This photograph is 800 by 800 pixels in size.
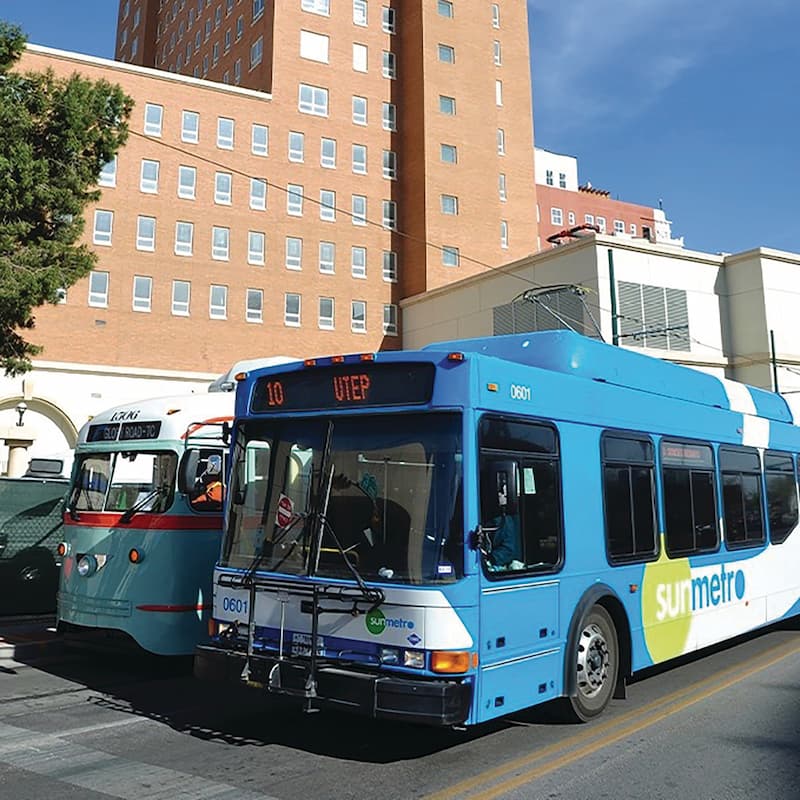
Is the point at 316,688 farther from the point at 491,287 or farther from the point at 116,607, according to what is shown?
the point at 491,287

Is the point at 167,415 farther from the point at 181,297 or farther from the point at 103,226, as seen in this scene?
the point at 103,226

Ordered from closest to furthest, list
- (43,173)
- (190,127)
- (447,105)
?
(43,173)
(190,127)
(447,105)

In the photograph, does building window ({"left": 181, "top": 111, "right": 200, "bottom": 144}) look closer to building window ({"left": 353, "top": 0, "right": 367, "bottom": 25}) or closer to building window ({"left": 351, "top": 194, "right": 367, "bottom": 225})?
building window ({"left": 351, "top": 194, "right": 367, "bottom": 225})

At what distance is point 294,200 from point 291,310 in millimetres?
5915

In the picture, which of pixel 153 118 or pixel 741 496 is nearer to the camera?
pixel 741 496

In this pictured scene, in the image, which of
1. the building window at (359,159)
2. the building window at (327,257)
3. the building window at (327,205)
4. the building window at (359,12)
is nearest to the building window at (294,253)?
the building window at (327,257)

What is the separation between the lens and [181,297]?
1598 inches

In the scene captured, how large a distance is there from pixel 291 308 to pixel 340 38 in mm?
16336

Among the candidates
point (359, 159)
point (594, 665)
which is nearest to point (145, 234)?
point (359, 159)

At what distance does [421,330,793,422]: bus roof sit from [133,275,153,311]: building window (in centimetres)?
3387

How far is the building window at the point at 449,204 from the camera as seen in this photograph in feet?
151

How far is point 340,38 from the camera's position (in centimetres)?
4681

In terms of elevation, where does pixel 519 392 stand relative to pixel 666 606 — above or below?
above

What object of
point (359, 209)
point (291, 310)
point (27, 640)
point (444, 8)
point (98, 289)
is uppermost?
point (444, 8)
